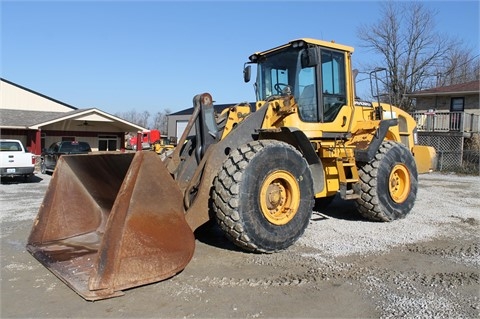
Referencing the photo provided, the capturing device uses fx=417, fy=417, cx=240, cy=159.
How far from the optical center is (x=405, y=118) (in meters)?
8.80

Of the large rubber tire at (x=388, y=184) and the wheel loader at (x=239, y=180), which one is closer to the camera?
the wheel loader at (x=239, y=180)

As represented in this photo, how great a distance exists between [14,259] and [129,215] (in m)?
2.17

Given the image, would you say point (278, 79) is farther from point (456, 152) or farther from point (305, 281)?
point (456, 152)

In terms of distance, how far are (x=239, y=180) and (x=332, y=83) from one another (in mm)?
2957

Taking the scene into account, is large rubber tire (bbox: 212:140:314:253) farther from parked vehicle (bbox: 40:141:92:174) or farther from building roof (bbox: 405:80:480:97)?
building roof (bbox: 405:80:480:97)

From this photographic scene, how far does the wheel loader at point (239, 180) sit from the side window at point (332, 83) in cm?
2

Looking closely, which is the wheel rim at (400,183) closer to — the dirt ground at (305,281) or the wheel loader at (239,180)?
the wheel loader at (239,180)

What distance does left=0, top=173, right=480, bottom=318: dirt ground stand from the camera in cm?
364

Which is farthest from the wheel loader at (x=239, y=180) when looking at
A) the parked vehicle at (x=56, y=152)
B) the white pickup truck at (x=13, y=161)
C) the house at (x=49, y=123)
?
the house at (x=49, y=123)

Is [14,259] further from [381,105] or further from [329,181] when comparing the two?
[381,105]

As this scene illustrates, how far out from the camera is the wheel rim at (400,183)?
7289 millimetres

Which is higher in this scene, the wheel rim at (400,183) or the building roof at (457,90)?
the building roof at (457,90)

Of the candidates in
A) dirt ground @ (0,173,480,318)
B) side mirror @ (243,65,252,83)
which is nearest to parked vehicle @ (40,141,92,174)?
dirt ground @ (0,173,480,318)

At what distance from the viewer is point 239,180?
472 cm
